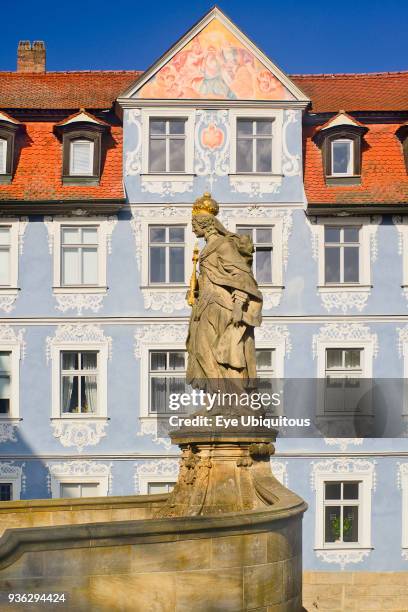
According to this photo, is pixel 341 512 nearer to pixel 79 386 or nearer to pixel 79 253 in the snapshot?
pixel 79 386

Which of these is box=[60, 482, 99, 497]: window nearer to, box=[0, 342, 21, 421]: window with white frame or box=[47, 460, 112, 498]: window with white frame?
box=[47, 460, 112, 498]: window with white frame

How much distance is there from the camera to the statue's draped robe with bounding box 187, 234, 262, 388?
1205 centimetres

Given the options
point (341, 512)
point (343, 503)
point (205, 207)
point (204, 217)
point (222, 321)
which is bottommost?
point (341, 512)

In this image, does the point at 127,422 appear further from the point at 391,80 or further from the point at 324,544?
the point at 391,80

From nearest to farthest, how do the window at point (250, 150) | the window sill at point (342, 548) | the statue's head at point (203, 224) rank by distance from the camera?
1. the statue's head at point (203, 224)
2. the window sill at point (342, 548)
3. the window at point (250, 150)

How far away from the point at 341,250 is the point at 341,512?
5.36m

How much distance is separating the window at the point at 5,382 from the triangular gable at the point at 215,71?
5.97 meters

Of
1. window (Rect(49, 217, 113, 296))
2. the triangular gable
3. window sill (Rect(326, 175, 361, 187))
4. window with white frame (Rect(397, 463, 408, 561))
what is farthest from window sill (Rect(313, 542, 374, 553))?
the triangular gable

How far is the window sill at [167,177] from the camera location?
24.5 meters

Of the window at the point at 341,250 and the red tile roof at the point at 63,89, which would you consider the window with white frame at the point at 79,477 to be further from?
the red tile roof at the point at 63,89

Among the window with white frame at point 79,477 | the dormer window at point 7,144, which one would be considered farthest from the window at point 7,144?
the window with white frame at point 79,477

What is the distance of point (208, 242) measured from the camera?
12.5 m

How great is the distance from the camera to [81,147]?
25000mm

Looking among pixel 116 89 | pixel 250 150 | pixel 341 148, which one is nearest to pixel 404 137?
pixel 341 148
